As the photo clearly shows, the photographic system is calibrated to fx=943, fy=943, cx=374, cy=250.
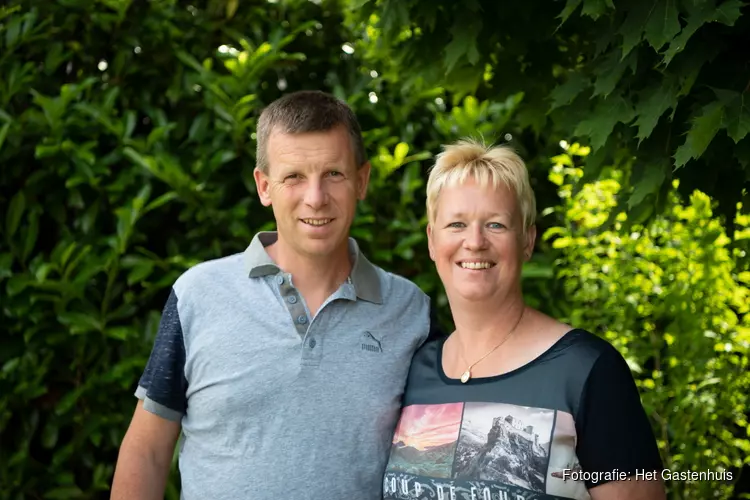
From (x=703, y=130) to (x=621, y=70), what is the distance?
1.16 feet

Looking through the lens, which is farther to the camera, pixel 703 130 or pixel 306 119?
pixel 306 119

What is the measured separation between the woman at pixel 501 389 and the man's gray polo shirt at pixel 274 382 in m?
0.10

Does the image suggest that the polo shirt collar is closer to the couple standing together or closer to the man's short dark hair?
the couple standing together

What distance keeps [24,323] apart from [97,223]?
52cm

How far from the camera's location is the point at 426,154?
427 cm

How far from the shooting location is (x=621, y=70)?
269cm

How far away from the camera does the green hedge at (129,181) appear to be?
12.6 feet

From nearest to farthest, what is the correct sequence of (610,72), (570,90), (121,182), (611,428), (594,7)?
1. (611,428)
2. (594,7)
3. (610,72)
4. (570,90)
5. (121,182)

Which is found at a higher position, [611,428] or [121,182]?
[121,182]

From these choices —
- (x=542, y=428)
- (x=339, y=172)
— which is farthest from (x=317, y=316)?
(x=542, y=428)

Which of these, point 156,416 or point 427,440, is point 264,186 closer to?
point 156,416

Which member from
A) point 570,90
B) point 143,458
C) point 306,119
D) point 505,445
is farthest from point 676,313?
point 143,458

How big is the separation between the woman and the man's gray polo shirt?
0.33ft

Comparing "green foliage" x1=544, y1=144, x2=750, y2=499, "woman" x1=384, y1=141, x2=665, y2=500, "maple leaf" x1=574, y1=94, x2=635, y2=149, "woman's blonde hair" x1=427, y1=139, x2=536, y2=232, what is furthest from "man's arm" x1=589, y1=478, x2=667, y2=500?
"green foliage" x1=544, y1=144, x2=750, y2=499
